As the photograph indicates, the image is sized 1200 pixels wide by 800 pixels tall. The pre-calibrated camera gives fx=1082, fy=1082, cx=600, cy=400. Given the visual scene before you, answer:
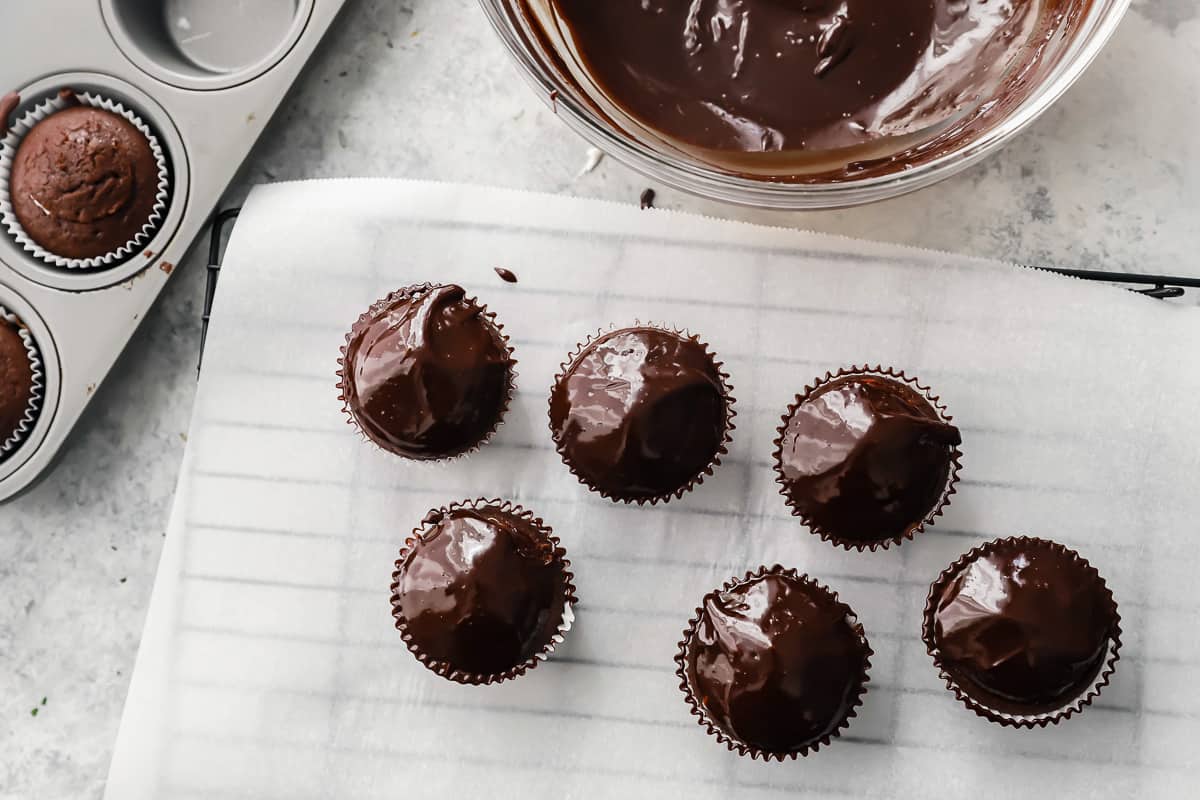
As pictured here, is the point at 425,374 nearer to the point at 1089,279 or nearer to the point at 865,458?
the point at 865,458

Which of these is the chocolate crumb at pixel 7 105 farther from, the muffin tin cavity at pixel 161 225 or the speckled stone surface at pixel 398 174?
the speckled stone surface at pixel 398 174

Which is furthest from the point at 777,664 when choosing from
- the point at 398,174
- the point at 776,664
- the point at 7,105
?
the point at 7,105

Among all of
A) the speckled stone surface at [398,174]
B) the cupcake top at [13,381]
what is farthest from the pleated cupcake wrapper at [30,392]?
the speckled stone surface at [398,174]

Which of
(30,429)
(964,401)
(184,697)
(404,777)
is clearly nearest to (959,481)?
(964,401)

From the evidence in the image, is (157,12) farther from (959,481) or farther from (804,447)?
(959,481)

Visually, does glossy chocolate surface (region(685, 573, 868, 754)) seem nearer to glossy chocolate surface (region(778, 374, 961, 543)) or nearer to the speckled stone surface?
glossy chocolate surface (region(778, 374, 961, 543))

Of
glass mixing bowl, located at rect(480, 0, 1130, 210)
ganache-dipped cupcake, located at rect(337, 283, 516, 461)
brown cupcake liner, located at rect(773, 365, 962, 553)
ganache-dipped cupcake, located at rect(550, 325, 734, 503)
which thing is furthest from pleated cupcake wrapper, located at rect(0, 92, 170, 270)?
brown cupcake liner, located at rect(773, 365, 962, 553)
